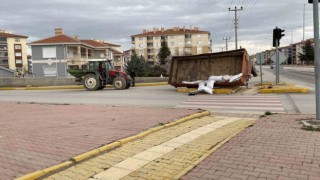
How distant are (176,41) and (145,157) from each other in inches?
5014

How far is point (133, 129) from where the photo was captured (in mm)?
8305

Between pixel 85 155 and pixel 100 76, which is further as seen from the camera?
pixel 100 76

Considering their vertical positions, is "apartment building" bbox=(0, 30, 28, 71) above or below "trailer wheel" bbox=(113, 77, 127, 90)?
above

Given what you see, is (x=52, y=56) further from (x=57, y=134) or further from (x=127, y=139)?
(x=127, y=139)

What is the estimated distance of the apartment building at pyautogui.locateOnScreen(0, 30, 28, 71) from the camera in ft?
408

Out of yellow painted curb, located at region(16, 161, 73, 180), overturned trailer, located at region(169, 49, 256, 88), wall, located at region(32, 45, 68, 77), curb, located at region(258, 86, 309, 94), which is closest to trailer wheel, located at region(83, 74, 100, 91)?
overturned trailer, located at region(169, 49, 256, 88)

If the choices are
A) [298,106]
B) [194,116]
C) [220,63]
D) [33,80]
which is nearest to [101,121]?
[194,116]

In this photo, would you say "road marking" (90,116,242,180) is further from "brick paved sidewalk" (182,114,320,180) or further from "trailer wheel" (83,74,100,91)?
"trailer wheel" (83,74,100,91)

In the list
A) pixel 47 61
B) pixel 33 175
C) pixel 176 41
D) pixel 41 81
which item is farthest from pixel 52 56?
pixel 176 41

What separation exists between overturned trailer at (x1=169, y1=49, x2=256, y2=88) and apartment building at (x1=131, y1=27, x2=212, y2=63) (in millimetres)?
102583

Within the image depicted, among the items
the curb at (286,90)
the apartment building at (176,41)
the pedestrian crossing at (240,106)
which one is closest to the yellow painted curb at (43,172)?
the pedestrian crossing at (240,106)

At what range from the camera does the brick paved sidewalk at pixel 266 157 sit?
16.2 feet

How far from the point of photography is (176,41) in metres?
132

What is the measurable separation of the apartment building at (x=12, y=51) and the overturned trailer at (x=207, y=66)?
111m
